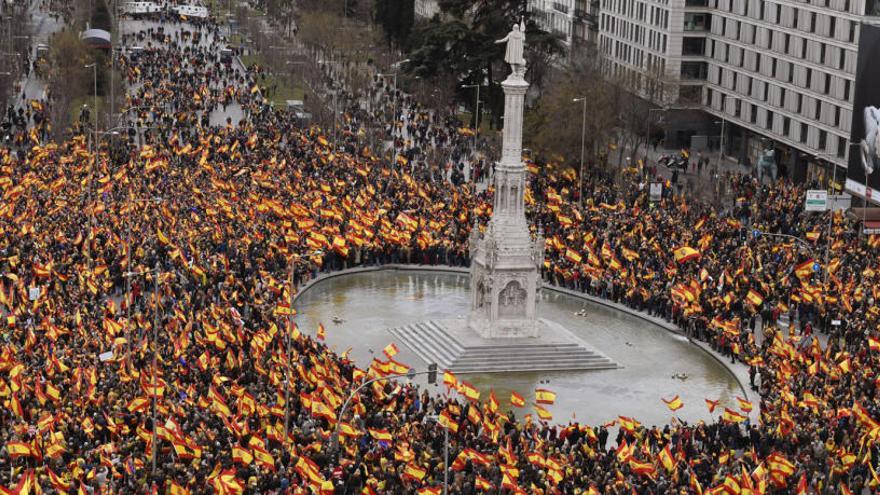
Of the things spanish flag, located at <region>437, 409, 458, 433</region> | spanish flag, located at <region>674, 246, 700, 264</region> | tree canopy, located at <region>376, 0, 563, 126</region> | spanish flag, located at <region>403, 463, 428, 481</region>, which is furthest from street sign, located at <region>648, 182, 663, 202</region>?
spanish flag, located at <region>403, 463, 428, 481</region>

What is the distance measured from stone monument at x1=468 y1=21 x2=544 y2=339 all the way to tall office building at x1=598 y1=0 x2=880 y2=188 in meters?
38.2

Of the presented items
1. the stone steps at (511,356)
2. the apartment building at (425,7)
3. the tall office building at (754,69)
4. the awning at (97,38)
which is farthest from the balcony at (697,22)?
the apartment building at (425,7)

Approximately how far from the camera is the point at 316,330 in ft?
249

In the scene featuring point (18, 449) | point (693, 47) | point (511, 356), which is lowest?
point (511, 356)

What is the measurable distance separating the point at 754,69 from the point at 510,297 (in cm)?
5082

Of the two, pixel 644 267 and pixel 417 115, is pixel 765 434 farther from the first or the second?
pixel 417 115

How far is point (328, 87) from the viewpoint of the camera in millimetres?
145125

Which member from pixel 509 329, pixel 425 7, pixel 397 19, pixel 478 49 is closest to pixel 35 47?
pixel 397 19

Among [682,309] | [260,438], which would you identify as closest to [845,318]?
[682,309]

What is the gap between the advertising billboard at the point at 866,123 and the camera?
92.7 meters

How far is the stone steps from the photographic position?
70812 millimetres

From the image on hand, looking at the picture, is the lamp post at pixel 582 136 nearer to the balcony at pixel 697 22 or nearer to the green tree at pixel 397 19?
the balcony at pixel 697 22

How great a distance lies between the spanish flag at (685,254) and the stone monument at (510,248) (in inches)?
384

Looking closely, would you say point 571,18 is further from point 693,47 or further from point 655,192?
point 655,192
